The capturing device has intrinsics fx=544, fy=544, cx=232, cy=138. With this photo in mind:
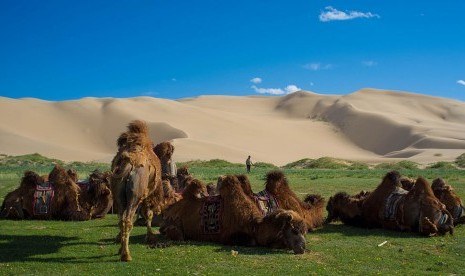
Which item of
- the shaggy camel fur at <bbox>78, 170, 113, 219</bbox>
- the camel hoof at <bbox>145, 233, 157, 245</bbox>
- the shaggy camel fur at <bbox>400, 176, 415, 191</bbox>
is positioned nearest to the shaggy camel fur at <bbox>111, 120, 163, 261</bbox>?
the camel hoof at <bbox>145, 233, 157, 245</bbox>

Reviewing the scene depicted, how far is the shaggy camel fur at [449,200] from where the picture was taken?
1187 cm

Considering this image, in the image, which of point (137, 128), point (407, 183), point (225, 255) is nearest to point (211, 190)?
point (137, 128)

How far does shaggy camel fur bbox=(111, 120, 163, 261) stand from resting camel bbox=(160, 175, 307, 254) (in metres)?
0.97

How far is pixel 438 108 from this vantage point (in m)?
133

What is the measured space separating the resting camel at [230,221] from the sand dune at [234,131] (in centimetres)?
5626

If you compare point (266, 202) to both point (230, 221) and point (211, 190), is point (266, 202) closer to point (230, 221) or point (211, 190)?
point (230, 221)

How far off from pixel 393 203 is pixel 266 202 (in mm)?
3062

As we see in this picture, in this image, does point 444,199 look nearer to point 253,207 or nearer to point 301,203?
point 301,203

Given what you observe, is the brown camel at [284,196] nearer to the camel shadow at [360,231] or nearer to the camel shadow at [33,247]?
the camel shadow at [360,231]

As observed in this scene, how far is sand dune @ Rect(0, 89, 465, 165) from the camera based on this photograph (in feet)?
259

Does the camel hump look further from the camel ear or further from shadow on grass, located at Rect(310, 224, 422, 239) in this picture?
shadow on grass, located at Rect(310, 224, 422, 239)

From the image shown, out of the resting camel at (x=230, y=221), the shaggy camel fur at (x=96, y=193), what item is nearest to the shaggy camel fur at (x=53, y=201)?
the shaggy camel fur at (x=96, y=193)

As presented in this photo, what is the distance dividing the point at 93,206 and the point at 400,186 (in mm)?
7380

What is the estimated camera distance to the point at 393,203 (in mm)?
11391
